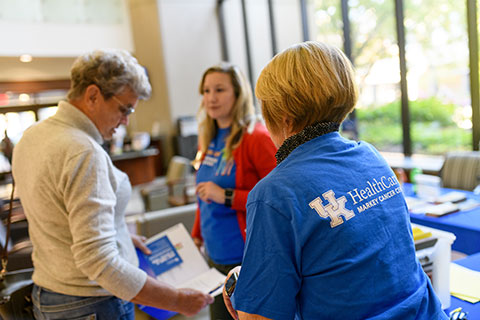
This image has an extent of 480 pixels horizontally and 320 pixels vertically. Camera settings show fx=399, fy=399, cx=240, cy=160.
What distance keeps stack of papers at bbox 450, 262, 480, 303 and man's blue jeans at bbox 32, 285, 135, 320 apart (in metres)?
1.06

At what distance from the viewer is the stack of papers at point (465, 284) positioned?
1.21 meters

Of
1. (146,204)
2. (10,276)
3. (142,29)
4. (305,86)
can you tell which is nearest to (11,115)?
(142,29)

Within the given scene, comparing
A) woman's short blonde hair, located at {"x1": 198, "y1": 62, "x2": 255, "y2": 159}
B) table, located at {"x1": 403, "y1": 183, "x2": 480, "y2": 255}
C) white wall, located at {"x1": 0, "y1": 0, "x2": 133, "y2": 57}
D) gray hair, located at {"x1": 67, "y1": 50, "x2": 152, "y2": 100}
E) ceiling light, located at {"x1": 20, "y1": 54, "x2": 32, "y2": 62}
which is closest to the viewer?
gray hair, located at {"x1": 67, "y1": 50, "x2": 152, "y2": 100}

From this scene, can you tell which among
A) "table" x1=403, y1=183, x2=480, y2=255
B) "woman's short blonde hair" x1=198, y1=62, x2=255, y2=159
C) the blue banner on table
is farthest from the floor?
"table" x1=403, y1=183, x2=480, y2=255

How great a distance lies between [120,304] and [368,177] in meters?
0.90

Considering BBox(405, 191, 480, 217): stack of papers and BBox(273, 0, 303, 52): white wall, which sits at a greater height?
BBox(273, 0, 303, 52): white wall

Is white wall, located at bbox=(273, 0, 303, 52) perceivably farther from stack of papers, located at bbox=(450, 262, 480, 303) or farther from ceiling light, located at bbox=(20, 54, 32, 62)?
stack of papers, located at bbox=(450, 262, 480, 303)

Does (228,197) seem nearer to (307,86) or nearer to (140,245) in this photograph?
(140,245)

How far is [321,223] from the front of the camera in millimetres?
732

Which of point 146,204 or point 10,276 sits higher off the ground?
point 10,276

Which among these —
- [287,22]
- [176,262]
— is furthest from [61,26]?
[176,262]

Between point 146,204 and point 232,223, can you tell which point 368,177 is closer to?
point 232,223

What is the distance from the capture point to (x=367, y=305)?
745 mm

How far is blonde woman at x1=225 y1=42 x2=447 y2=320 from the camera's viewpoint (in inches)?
28.8
